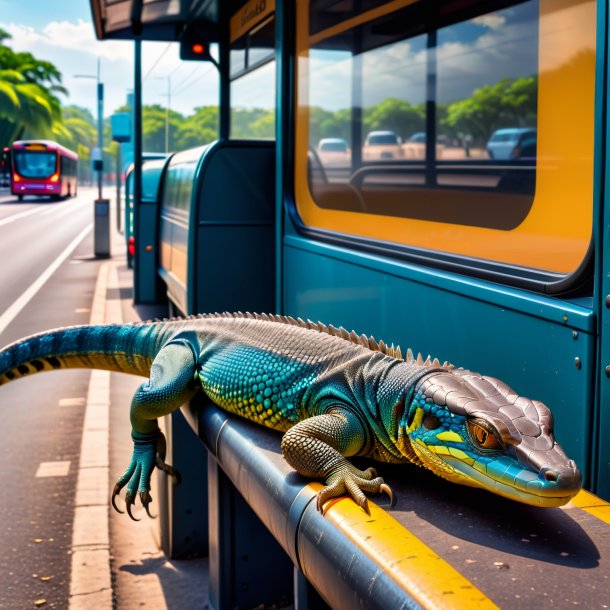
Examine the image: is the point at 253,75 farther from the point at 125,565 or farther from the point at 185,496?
the point at 125,565

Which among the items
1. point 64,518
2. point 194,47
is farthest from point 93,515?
point 194,47

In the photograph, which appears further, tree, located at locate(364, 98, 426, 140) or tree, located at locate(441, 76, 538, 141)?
tree, located at locate(441, 76, 538, 141)

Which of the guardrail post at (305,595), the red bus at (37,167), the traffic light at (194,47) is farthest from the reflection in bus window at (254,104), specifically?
the red bus at (37,167)

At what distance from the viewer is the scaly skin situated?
1812mm

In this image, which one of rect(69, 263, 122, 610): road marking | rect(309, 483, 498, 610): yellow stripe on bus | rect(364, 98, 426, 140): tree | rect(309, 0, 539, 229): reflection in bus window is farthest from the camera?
rect(364, 98, 426, 140): tree

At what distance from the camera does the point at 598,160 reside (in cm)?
203

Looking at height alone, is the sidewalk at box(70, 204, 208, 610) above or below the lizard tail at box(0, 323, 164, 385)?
below

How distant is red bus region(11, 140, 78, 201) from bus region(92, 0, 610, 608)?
41.2m

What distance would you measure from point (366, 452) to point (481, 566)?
0.65m

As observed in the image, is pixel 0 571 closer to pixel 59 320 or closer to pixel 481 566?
pixel 481 566

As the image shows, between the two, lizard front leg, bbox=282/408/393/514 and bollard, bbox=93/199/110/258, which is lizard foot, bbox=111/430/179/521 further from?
bollard, bbox=93/199/110/258

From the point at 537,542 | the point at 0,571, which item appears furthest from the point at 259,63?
the point at 537,542

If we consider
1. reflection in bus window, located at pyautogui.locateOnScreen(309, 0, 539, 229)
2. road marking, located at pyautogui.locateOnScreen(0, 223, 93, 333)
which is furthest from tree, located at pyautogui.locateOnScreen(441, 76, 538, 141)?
road marking, located at pyautogui.locateOnScreen(0, 223, 93, 333)

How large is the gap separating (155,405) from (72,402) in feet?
16.8
